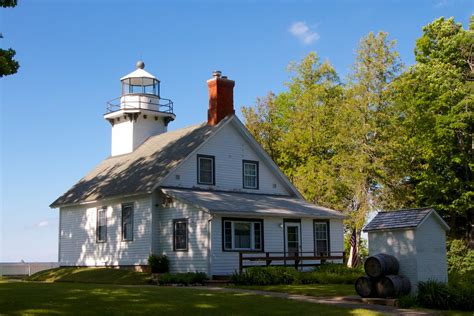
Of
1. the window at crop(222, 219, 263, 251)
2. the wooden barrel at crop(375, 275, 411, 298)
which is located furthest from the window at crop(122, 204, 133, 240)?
the wooden barrel at crop(375, 275, 411, 298)

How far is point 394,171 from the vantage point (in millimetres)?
38625

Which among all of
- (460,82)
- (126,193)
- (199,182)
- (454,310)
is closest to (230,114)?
(199,182)

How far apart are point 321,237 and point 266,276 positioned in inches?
332

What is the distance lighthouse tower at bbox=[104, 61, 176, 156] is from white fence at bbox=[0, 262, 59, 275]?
876 cm

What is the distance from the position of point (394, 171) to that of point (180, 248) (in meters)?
16.6

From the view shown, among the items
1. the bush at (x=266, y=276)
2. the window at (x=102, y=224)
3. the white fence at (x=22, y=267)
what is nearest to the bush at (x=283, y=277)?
the bush at (x=266, y=276)

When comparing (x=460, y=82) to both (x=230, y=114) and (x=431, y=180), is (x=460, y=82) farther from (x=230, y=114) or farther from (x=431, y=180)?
(x=230, y=114)

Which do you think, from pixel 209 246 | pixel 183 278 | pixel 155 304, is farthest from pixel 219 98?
pixel 155 304

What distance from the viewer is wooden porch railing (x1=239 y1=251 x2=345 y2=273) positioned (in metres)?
25.4

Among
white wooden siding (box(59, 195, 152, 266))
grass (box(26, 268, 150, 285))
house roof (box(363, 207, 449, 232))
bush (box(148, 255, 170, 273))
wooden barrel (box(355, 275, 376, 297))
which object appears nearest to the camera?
wooden barrel (box(355, 275, 376, 297))

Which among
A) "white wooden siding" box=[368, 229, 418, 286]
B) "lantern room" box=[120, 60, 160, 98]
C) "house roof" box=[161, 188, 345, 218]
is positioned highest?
"lantern room" box=[120, 60, 160, 98]

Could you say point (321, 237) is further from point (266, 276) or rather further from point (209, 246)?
point (266, 276)

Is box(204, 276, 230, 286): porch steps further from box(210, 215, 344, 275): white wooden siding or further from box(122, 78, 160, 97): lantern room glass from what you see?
box(122, 78, 160, 97): lantern room glass

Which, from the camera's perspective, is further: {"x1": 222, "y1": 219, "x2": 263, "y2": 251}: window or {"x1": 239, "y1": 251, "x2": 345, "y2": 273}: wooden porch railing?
{"x1": 222, "y1": 219, "x2": 263, "y2": 251}: window
